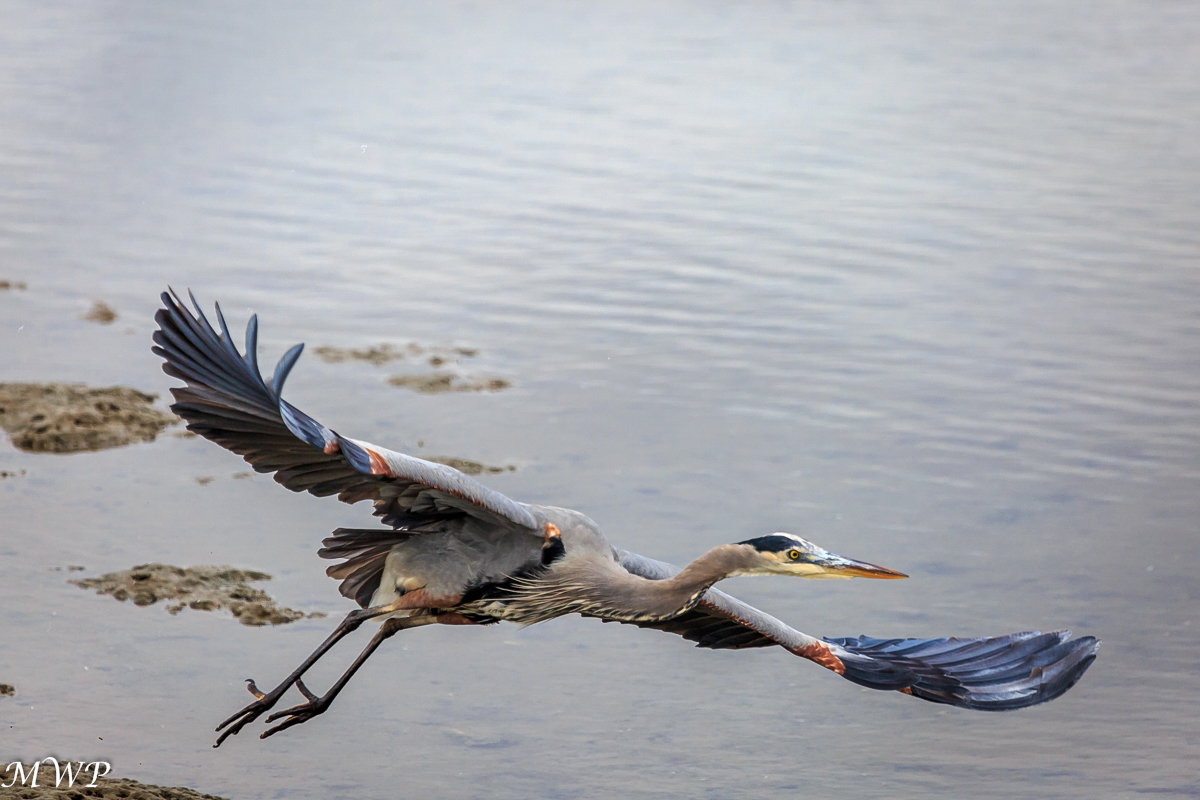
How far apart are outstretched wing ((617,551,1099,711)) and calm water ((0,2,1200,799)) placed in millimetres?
817

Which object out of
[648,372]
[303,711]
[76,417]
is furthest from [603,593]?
[648,372]

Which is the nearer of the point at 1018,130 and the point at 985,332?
the point at 985,332

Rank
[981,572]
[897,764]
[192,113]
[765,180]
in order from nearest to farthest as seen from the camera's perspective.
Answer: [897,764] < [981,572] < [765,180] < [192,113]

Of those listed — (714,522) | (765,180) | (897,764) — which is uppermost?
(765,180)

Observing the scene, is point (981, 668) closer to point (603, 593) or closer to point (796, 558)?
point (796, 558)

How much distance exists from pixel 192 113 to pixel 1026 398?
38.5 ft

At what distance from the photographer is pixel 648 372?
38.2ft

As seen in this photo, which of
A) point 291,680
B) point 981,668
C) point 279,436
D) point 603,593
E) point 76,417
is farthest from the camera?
point 76,417

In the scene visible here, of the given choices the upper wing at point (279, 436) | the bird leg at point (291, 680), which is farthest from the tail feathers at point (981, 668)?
the bird leg at point (291, 680)

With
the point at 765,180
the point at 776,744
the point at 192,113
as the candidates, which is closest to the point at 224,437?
the point at 776,744

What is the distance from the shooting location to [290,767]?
21.5 ft

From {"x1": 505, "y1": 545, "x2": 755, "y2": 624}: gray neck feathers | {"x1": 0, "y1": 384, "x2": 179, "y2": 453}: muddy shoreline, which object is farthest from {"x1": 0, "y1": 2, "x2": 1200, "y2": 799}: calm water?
{"x1": 505, "y1": 545, "x2": 755, "y2": 624}: gray neck feathers

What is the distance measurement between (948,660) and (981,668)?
0.13m

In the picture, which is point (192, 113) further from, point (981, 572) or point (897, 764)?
point (897, 764)
